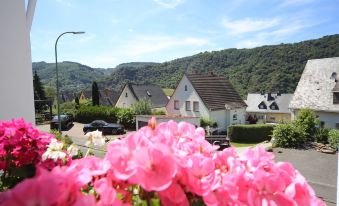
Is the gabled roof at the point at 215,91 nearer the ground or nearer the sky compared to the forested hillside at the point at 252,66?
nearer the ground

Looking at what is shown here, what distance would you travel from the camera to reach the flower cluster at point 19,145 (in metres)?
1.27

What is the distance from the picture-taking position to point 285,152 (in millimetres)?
12625

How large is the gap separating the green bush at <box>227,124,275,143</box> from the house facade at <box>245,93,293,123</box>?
1494 cm

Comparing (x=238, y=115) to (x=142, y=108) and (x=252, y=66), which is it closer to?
(x=142, y=108)

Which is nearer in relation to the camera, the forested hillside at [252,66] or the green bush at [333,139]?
the green bush at [333,139]

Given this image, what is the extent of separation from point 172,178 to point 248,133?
19.2 meters

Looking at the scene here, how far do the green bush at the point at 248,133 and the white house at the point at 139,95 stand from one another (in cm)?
1215

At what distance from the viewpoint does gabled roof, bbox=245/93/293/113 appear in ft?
112

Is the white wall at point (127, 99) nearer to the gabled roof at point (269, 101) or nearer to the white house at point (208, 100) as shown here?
the white house at point (208, 100)

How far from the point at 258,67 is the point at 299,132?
38.8 metres

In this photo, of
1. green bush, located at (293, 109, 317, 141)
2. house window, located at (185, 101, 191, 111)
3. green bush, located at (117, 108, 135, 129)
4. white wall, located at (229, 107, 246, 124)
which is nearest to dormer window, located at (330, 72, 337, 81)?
green bush, located at (293, 109, 317, 141)

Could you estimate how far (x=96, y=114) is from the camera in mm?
24625

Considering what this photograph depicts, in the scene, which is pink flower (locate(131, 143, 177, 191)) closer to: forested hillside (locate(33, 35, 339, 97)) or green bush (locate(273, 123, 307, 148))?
green bush (locate(273, 123, 307, 148))

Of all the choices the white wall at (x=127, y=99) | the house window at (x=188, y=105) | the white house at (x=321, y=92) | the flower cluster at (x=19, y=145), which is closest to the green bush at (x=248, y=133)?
the white house at (x=321, y=92)
